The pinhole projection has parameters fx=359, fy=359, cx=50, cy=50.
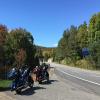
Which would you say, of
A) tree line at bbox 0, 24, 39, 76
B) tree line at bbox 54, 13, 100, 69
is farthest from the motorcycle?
tree line at bbox 54, 13, 100, 69

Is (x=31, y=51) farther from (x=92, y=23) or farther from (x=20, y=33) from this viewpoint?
(x=92, y=23)

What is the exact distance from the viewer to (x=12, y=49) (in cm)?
5434

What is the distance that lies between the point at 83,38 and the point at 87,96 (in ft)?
290

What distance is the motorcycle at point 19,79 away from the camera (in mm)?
19422

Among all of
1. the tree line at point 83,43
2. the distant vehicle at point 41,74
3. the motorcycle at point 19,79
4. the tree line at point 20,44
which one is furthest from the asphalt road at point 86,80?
the tree line at point 83,43

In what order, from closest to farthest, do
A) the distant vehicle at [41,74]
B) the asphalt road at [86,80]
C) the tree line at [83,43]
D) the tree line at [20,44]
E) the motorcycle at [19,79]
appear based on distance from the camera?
the motorcycle at [19,79]
the asphalt road at [86,80]
the distant vehicle at [41,74]
the tree line at [20,44]
the tree line at [83,43]

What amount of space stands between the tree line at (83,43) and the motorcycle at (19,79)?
47076 mm

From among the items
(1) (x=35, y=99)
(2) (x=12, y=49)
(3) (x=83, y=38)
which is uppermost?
(3) (x=83, y=38)

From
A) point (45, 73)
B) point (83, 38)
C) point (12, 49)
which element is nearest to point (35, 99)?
point (45, 73)

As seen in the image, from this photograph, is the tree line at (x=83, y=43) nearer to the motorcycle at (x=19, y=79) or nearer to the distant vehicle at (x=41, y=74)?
the distant vehicle at (x=41, y=74)

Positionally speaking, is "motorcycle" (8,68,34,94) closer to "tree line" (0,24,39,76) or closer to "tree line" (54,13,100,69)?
"tree line" (0,24,39,76)

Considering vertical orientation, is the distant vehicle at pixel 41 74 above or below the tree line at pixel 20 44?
below

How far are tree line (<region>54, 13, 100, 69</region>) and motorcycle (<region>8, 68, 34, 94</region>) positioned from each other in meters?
47.1

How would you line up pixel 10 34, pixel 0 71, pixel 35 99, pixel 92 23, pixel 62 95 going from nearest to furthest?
1. pixel 35 99
2. pixel 62 95
3. pixel 0 71
4. pixel 10 34
5. pixel 92 23
